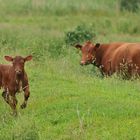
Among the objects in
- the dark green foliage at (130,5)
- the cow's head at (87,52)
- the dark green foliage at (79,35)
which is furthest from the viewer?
the dark green foliage at (130,5)

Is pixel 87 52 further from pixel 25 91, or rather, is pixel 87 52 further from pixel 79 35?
pixel 79 35

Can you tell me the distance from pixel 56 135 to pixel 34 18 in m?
23.0

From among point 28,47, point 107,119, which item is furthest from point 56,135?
point 28,47

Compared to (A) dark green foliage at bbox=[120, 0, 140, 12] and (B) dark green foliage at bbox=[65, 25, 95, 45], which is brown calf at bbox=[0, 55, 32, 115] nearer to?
(B) dark green foliage at bbox=[65, 25, 95, 45]

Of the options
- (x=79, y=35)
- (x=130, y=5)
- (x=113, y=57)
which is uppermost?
(x=113, y=57)

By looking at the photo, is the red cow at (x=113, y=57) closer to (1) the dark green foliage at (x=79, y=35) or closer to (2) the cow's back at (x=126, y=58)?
(2) the cow's back at (x=126, y=58)

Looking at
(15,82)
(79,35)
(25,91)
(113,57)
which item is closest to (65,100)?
(25,91)

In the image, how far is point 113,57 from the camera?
53.9 feet

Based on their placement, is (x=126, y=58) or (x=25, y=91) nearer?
(x=25, y=91)

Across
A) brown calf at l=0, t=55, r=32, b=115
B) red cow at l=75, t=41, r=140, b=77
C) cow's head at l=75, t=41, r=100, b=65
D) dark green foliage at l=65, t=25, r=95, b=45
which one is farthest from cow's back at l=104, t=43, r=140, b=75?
dark green foliage at l=65, t=25, r=95, b=45

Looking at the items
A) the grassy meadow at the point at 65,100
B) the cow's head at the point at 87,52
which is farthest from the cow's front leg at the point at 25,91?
the cow's head at the point at 87,52

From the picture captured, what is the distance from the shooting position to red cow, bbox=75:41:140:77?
50.7 feet

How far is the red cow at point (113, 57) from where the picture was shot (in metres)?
15.5

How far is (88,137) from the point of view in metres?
8.96
